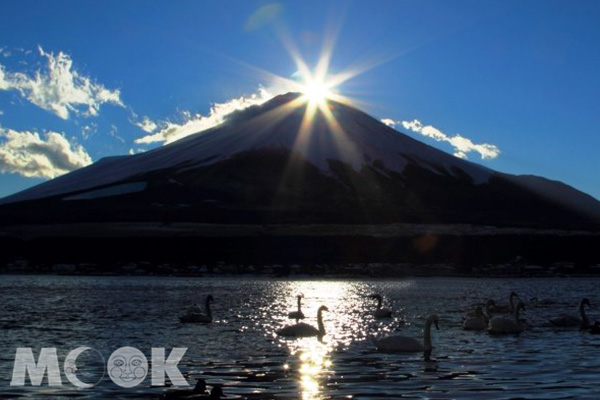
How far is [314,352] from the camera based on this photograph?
28375 millimetres

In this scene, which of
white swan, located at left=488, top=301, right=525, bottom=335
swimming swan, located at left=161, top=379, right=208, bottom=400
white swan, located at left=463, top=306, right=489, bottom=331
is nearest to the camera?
swimming swan, located at left=161, top=379, right=208, bottom=400

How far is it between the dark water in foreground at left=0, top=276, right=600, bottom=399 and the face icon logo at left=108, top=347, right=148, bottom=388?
0.38 meters

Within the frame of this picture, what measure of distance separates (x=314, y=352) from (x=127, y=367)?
669 centimetres

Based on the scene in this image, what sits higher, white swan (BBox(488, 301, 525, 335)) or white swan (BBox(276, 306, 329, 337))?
white swan (BBox(276, 306, 329, 337))

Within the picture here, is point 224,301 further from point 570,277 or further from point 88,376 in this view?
point 570,277

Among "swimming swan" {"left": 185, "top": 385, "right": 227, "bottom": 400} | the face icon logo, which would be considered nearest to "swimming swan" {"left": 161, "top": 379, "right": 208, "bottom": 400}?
"swimming swan" {"left": 185, "top": 385, "right": 227, "bottom": 400}

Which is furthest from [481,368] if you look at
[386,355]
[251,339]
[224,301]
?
[224,301]

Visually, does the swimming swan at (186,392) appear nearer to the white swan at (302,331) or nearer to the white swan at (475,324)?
the white swan at (302,331)

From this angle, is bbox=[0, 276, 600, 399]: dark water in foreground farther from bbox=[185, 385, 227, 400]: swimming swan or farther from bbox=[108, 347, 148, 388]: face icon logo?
bbox=[185, 385, 227, 400]: swimming swan

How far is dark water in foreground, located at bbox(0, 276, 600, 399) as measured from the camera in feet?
66.8

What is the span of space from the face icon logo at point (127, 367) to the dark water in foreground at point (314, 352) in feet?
1.24

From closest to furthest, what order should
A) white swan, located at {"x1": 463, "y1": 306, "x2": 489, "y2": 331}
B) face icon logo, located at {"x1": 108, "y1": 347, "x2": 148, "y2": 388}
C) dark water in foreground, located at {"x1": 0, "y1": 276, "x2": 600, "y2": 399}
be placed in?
1. dark water in foreground, located at {"x1": 0, "y1": 276, "x2": 600, "y2": 399}
2. face icon logo, located at {"x1": 108, "y1": 347, "x2": 148, "y2": 388}
3. white swan, located at {"x1": 463, "y1": 306, "x2": 489, "y2": 331}

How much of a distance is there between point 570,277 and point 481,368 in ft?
304

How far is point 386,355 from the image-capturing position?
90.6ft
